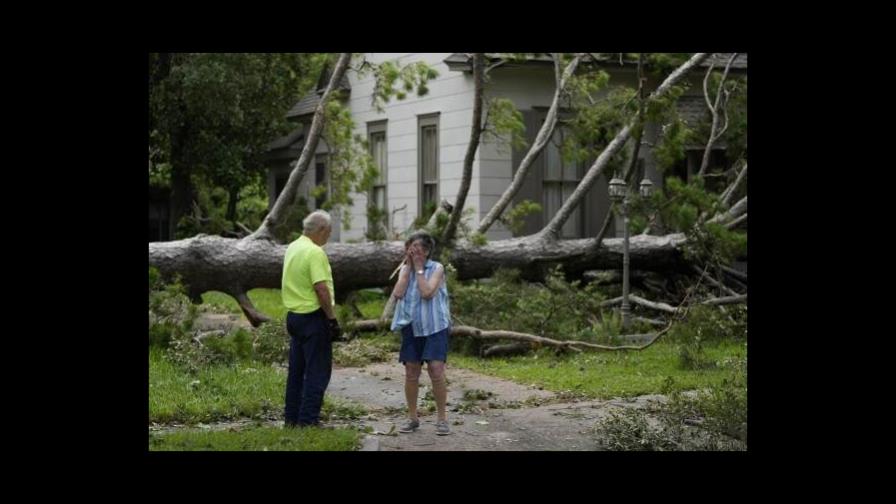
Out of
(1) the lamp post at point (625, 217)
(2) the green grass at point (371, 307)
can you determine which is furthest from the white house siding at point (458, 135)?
(1) the lamp post at point (625, 217)

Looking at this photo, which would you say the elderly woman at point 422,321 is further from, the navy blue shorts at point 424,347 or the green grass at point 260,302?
the green grass at point 260,302

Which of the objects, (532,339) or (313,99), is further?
(313,99)

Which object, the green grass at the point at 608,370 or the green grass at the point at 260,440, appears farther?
the green grass at the point at 608,370

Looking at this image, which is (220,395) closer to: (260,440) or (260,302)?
(260,440)

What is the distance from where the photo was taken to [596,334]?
14.3m

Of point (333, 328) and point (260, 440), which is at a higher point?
point (333, 328)

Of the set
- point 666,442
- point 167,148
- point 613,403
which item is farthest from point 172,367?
point 167,148

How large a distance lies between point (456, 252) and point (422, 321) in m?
7.25

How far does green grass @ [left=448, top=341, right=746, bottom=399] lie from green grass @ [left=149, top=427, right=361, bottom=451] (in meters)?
3.48

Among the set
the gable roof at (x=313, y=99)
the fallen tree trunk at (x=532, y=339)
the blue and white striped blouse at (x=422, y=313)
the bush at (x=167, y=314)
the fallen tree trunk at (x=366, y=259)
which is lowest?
the fallen tree trunk at (x=532, y=339)

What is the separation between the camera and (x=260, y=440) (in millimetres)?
8305

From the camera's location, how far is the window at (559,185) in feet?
67.3

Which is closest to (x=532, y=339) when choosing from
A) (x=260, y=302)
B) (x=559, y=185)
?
(x=559, y=185)

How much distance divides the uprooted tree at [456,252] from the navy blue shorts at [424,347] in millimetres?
4518
